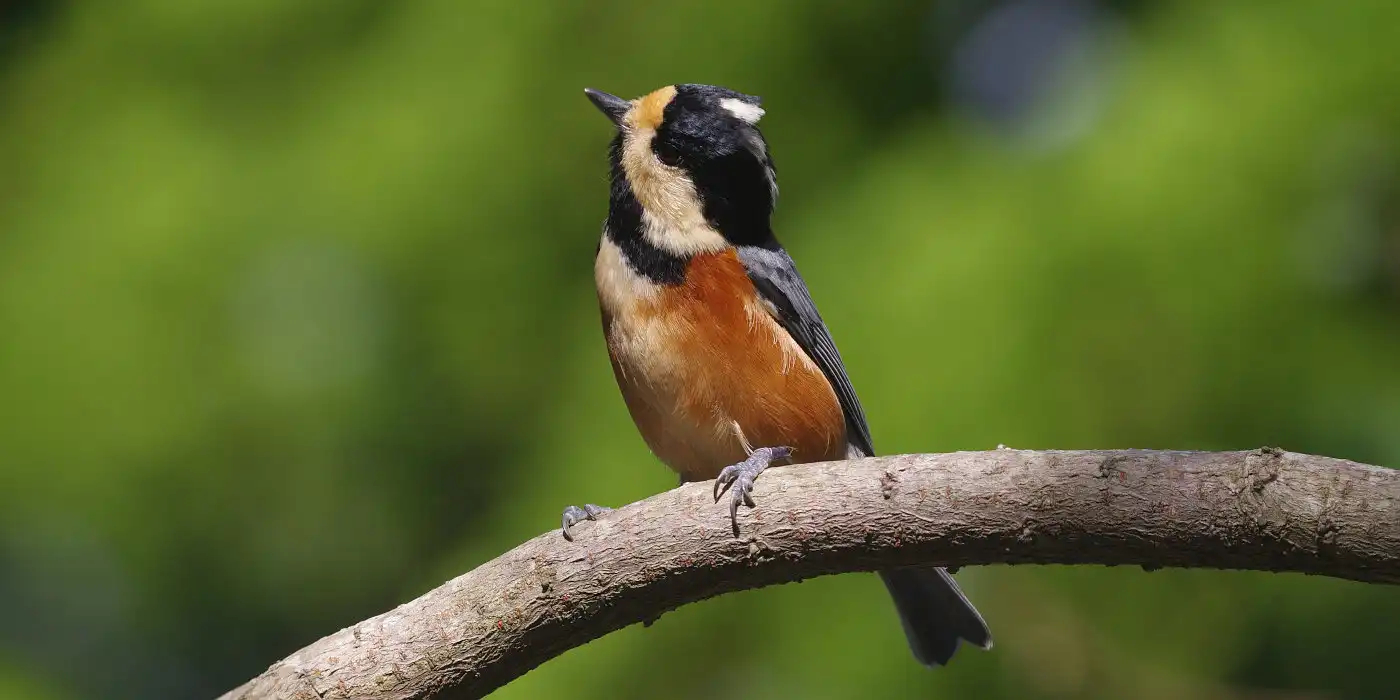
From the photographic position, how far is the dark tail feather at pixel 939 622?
4152 mm

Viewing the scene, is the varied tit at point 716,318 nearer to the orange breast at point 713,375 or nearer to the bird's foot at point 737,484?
the orange breast at point 713,375

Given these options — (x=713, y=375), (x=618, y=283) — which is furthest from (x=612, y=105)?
(x=713, y=375)

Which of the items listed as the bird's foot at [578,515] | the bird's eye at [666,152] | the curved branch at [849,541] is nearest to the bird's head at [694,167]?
the bird's eye at [666,152]

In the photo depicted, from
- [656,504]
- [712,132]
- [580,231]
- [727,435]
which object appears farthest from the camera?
[580,231]

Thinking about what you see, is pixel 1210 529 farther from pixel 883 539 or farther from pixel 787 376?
pixel 787 376

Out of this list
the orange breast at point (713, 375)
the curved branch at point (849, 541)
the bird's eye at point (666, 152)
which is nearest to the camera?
the curved branch at point (849, 541)

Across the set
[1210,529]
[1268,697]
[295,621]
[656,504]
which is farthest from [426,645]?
[295,621]

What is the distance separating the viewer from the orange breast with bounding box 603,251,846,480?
3.92 m

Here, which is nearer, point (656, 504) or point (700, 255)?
point (656, 504)

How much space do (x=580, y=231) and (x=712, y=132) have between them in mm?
1865

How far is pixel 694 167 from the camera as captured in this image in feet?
14.0

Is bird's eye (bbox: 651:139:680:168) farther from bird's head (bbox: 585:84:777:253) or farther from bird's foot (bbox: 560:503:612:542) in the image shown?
bird's foot (bbox: 560:503:612:542)

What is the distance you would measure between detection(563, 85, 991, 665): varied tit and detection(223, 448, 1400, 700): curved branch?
2.49 ft

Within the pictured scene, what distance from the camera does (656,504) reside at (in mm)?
3092
